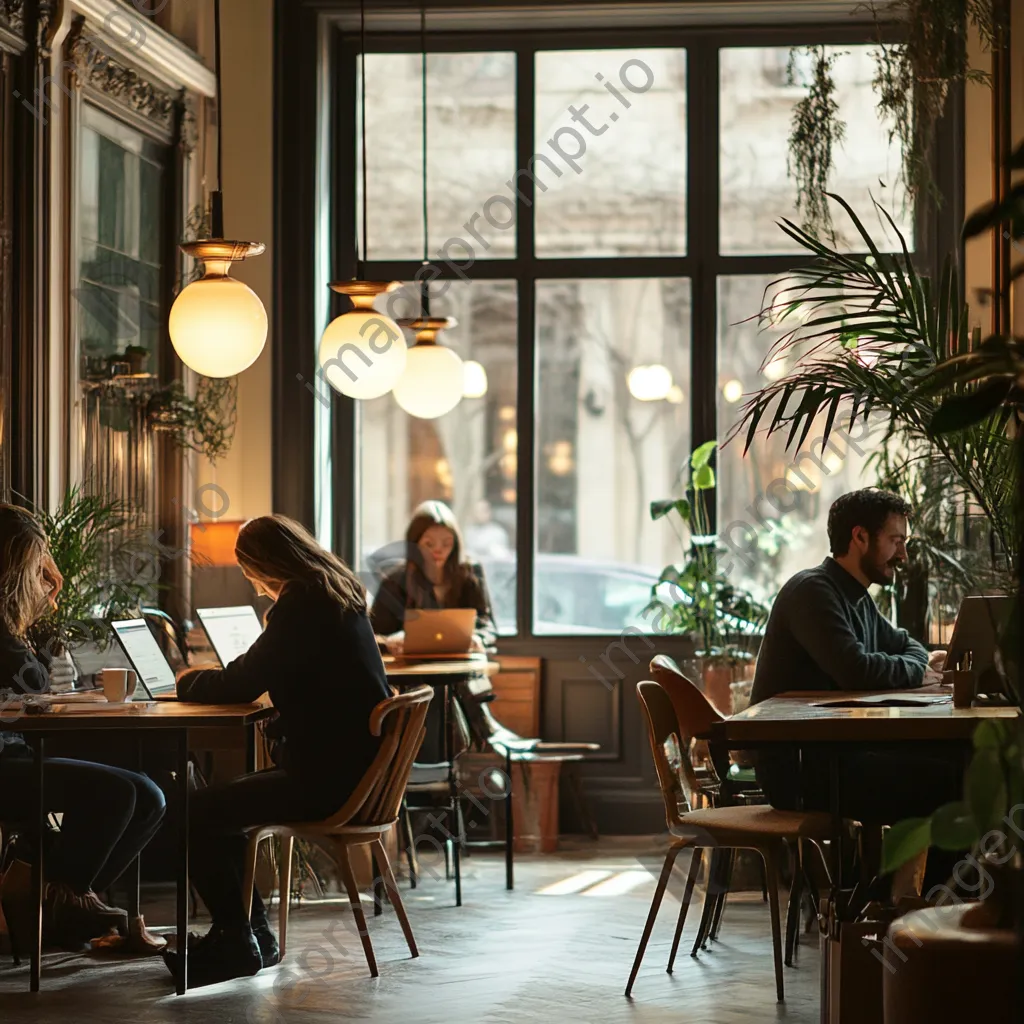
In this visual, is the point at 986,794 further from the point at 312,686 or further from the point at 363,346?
the point at 363,346

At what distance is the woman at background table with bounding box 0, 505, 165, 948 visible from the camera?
451cm

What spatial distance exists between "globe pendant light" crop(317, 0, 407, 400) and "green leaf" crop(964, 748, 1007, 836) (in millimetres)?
3576

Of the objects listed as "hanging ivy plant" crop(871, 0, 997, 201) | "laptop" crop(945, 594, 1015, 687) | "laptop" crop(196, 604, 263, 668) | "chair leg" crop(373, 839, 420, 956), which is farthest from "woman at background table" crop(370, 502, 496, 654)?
"laptop" crop(945, 594, 1015, 687)

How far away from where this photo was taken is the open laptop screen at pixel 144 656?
15.5ft

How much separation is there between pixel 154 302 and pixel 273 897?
2670 millimetres

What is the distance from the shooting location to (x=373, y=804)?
175 inches

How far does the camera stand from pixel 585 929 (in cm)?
522

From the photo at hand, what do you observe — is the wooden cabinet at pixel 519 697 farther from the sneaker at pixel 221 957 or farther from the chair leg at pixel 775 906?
the chair leg at pixel 775 906

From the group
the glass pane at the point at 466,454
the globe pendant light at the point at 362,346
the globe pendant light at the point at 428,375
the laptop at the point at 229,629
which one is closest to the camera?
the laptop at the point at 229,629

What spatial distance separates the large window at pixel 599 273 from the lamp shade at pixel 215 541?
1372 millimetres

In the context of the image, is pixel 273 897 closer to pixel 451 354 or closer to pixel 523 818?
pixel 523 818

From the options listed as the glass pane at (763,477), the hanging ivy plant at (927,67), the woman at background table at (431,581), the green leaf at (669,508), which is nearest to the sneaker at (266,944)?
the woman at background table at (431,581)

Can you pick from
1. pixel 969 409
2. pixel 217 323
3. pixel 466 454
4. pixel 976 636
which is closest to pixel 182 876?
pixel 217 323

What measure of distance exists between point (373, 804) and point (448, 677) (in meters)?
1.18
